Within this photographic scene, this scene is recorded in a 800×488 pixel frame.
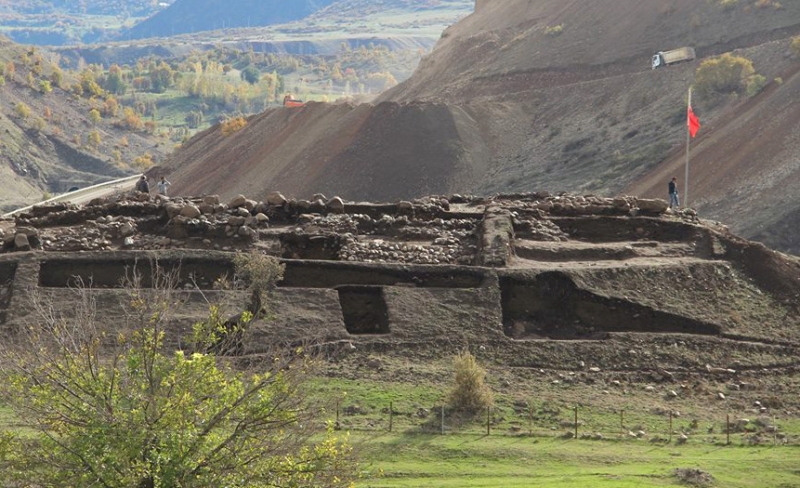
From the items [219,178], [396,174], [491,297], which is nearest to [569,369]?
[491,297]

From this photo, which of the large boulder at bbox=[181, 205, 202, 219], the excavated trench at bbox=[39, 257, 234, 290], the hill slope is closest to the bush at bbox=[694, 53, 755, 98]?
the large boulder at bbox=[181, 205, 202, 219]

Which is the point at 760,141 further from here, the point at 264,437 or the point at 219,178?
the point at 264,437

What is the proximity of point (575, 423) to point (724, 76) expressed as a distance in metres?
50.2

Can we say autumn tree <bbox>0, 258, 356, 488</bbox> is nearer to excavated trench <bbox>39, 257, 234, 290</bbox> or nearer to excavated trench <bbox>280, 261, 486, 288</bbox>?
excavated trench <bbox>280, 261, 486, 288</bbox>

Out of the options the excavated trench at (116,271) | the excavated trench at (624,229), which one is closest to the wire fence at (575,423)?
the excavated trench at (116,271)

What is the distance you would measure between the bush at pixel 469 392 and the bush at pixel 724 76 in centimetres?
4828

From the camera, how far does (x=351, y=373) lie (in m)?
28.3

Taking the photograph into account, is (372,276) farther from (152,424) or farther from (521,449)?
(152,424)

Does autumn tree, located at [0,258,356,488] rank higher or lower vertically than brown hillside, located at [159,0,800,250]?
lower

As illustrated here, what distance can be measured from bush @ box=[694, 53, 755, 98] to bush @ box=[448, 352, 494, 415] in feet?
158

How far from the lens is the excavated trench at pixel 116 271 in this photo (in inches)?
1281

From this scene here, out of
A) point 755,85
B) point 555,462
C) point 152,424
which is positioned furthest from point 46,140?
point 152,424

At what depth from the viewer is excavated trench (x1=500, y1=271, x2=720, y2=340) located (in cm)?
3138

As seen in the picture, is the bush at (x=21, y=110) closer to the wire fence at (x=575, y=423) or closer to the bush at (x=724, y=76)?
the bush at (x=724, y=76)
